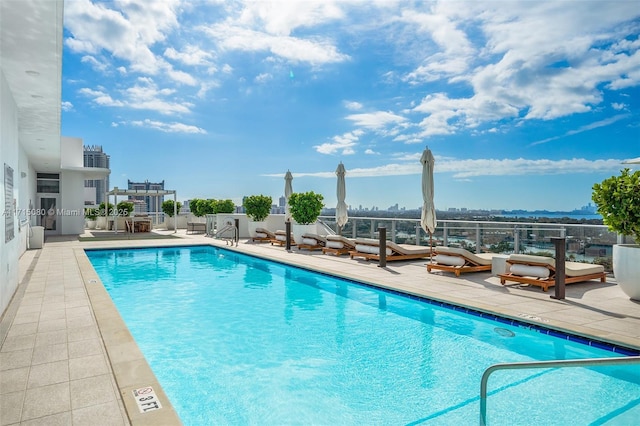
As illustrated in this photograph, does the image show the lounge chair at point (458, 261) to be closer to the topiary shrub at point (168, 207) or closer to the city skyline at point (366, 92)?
the city skyline at point (366, 92)

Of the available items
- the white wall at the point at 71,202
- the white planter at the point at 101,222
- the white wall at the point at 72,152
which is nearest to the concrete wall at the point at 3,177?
the white wall at the point at 71,202

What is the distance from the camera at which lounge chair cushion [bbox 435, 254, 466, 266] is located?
298 inches

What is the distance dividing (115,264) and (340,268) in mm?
6324

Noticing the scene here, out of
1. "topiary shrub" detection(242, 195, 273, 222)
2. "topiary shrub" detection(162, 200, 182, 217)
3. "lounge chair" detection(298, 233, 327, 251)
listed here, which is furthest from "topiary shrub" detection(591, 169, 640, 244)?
"topiary shrub" detection(162, 200, 182, 217)

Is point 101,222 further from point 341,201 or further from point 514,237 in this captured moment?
point 514,237

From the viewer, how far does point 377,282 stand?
22.8 feet

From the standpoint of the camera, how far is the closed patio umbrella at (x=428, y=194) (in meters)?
8.24

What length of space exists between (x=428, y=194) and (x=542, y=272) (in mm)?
2764

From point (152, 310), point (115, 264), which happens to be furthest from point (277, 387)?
point (115, 264)

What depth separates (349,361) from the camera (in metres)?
4.09

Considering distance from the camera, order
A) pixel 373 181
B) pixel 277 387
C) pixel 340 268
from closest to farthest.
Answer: pixel 277 387 → pixel 340 268 → pixel 373 181

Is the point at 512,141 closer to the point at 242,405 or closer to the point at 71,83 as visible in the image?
the point at 71,83

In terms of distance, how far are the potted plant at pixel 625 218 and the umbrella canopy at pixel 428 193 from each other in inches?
121

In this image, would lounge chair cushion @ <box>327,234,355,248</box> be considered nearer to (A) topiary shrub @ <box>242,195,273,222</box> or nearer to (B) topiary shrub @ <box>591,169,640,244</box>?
(A) topiary shrub @ <box>242,195,273,222</box>
